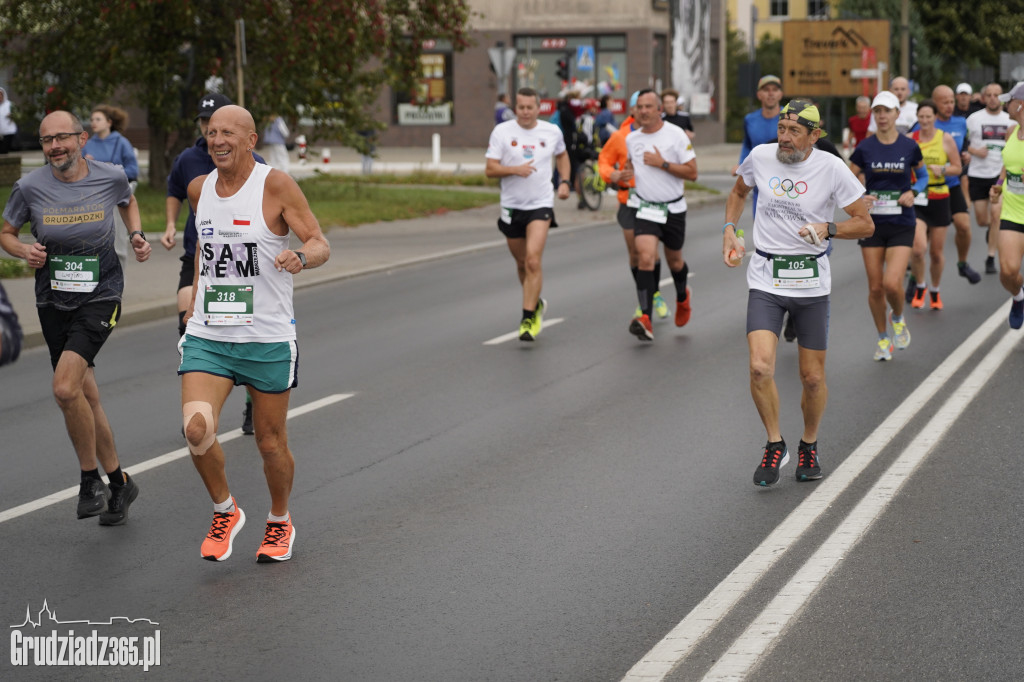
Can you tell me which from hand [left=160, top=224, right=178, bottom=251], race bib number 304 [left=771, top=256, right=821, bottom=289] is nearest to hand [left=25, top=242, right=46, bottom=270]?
hand [left=160, top=224, right=178, bottom=251]

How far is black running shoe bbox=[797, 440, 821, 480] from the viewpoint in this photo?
760 centimetres

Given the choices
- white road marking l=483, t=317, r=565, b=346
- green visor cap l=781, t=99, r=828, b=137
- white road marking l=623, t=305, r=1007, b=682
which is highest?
green visor cap l=781, t=99, r=828, b=137

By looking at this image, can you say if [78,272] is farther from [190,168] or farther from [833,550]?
[833,550]

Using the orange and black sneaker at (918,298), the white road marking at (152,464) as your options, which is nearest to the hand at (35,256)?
the white road marking at (152,464)

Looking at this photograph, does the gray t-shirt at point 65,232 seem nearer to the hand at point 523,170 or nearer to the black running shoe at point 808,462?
the black running shoe at point 808,462

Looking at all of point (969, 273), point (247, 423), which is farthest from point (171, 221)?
point (969, 273)

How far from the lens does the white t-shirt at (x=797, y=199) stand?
7609mm

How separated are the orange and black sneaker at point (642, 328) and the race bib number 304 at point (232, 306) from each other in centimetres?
657

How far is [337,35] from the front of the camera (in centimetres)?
2491

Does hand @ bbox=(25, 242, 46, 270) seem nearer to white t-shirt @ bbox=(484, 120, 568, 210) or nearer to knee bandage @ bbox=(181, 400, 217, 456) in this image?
knee bandage @ bbox=(181, 400, 217, 456)

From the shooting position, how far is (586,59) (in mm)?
53375

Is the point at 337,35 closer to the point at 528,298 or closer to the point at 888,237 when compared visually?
the point at 528,298

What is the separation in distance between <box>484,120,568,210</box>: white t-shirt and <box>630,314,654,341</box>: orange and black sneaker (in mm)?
1304

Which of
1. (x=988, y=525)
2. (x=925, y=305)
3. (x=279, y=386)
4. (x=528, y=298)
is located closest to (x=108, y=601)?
(x=279, y=386)
